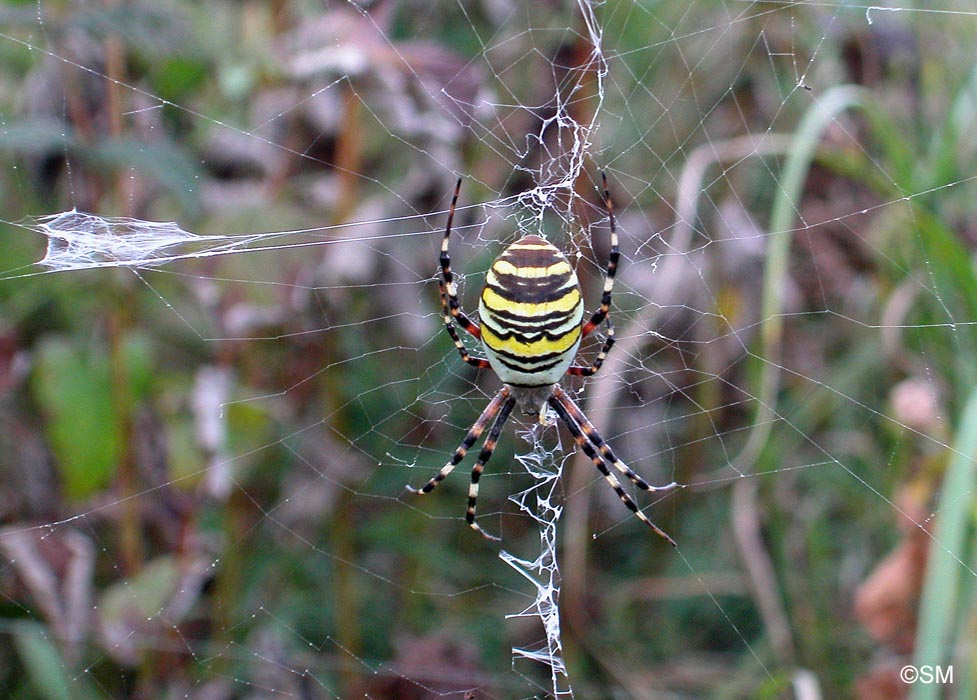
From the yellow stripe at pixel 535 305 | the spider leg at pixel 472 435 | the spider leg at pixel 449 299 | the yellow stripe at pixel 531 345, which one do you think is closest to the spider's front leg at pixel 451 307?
the spider leg at pixel 449 299

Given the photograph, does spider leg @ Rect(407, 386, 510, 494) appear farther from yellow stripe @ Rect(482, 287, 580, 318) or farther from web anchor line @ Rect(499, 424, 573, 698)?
yellow stripe @ Rect(482, 287, 580, 318)

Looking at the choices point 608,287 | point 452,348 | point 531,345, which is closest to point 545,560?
point 452,348

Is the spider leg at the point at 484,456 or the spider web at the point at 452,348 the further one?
the spider leg at the point at 484,456

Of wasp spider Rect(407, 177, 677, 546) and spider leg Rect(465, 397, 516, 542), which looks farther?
spider leg Rect(465, 397, 516, 542)

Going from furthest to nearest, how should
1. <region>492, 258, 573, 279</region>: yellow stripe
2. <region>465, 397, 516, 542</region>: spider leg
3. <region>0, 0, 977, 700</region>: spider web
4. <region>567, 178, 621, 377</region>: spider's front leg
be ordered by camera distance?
<region>465, 397, 516, 542</region>: spider leg → <region>0, 0, 977, 700</region>: spider web → <region>567, 178, 621, 377</region>: spider's front leg → <region>492, 258, 573, 279</region>: yellow stripe

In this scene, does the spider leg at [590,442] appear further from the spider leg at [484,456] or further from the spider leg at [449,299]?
the spider leg at [449,299]

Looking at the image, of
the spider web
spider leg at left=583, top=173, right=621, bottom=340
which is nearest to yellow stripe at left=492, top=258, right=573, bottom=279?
spider leg at left=583, top=173, right=621, bottom=340
